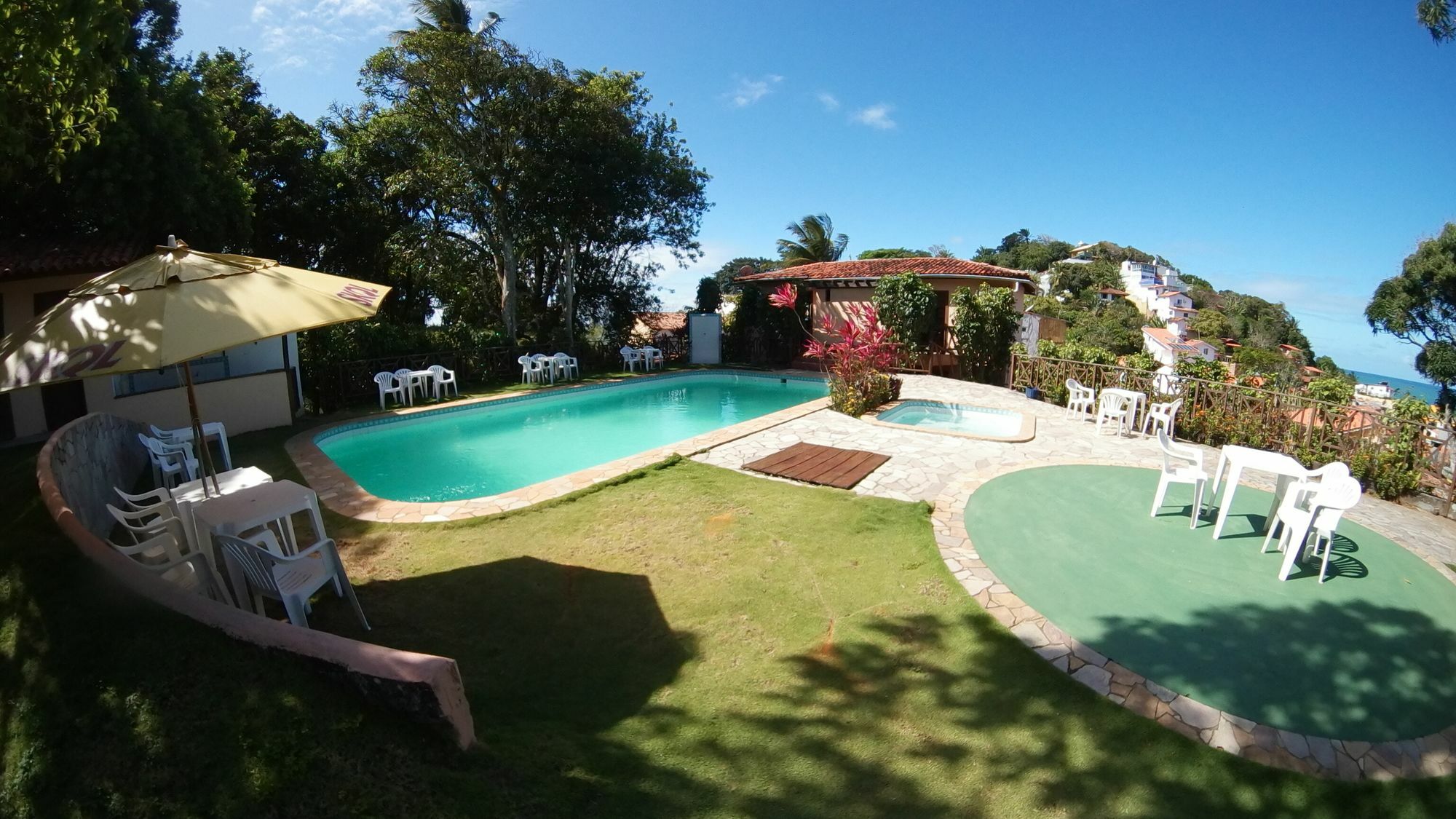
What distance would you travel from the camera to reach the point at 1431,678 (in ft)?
12.8

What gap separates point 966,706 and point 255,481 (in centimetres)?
607

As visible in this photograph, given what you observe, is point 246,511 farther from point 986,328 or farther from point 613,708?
point 986,328

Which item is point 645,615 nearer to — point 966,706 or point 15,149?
point 966,706

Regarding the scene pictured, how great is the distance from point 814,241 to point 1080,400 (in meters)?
26.2

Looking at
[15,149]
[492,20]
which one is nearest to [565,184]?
[492,20]

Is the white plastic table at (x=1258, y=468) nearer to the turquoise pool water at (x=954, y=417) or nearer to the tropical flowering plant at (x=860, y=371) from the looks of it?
the turquoise pool water at (x=954, y=417)

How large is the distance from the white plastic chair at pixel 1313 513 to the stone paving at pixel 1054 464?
48.9 inches

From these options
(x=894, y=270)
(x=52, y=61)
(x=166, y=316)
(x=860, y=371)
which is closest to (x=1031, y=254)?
→ (x=894, y=270)

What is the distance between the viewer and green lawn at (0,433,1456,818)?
7.43ft

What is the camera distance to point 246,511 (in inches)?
172

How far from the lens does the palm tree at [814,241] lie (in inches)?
1437

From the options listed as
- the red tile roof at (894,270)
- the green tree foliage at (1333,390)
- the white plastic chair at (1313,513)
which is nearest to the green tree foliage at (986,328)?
the red tile roof at (894,270)

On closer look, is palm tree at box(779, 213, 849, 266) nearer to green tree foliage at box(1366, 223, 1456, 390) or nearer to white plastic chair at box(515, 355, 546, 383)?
white plastic chair at box(515, 355, 546, 383)

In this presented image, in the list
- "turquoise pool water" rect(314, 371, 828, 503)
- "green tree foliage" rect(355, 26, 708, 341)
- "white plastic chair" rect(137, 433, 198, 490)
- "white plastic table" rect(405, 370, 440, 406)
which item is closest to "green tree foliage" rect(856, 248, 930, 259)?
"green tree foliage" rect(355, 26, 708, 341)
